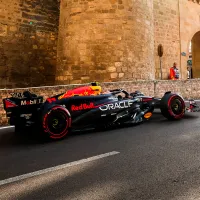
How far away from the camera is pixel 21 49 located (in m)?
14.1

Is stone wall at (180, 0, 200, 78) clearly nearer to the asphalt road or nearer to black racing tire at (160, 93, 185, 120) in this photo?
black racing tire at (160, 93, 185, 120)

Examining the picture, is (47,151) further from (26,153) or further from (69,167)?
(69,167)

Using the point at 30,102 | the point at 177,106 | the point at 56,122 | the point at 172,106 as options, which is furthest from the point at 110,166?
the point at 177,106

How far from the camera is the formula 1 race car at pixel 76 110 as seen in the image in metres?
5.19

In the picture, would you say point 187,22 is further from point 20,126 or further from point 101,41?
point 20,126

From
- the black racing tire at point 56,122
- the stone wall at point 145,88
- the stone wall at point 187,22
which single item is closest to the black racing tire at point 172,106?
the black racing tire at point 56,122

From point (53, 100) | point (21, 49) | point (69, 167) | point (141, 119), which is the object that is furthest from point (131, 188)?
point (21, 49)

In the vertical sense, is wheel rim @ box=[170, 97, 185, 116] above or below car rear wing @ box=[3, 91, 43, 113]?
below

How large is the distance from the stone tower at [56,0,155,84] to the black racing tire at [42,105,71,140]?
842 cm

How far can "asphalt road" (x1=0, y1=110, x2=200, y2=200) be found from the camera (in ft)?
9.04

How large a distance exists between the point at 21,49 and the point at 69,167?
11.6 meters

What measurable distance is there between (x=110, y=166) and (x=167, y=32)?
1783 centimetres

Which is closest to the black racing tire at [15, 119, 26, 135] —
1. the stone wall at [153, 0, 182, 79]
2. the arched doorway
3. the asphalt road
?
the asphalt road

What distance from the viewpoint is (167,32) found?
1995 cm
